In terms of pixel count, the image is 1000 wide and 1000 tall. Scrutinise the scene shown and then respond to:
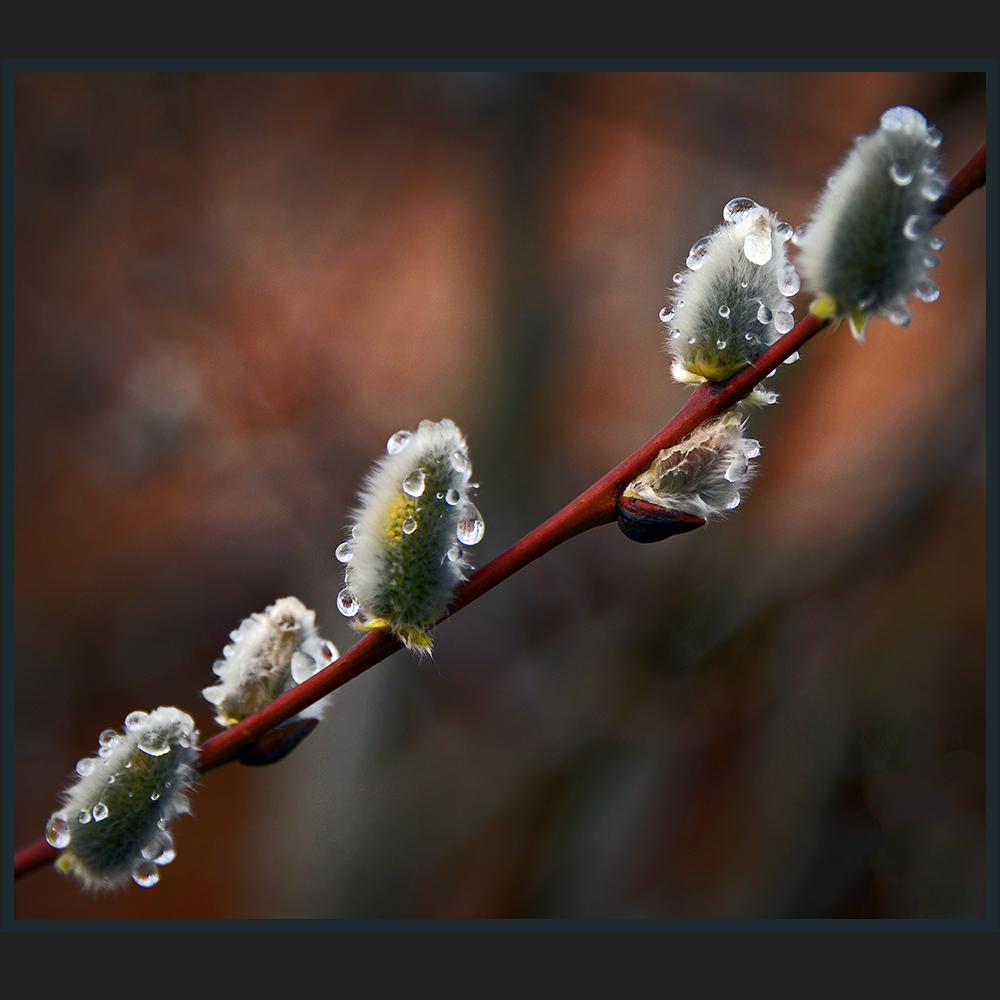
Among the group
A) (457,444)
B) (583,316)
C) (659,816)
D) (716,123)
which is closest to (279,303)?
(583,316)

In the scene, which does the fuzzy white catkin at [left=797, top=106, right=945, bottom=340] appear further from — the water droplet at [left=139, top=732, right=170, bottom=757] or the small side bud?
the water droplet at [left=139, top=732, right=170, bottom=757]

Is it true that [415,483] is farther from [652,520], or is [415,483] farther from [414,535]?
[652,520]

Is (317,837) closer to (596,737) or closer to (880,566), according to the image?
(596,737)

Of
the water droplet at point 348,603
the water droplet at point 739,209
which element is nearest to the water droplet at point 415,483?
the water droplet at point 348,603

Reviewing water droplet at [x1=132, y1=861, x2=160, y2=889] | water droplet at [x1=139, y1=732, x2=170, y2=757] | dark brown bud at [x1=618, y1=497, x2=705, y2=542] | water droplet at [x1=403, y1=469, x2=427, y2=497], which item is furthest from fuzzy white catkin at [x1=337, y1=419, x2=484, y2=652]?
water droplet at [x1=132, y1=861, x2=160, y2=889]

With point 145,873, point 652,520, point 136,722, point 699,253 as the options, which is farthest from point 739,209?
point 145,873

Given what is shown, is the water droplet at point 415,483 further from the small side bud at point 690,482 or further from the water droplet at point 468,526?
the small side bud at point 690,482
